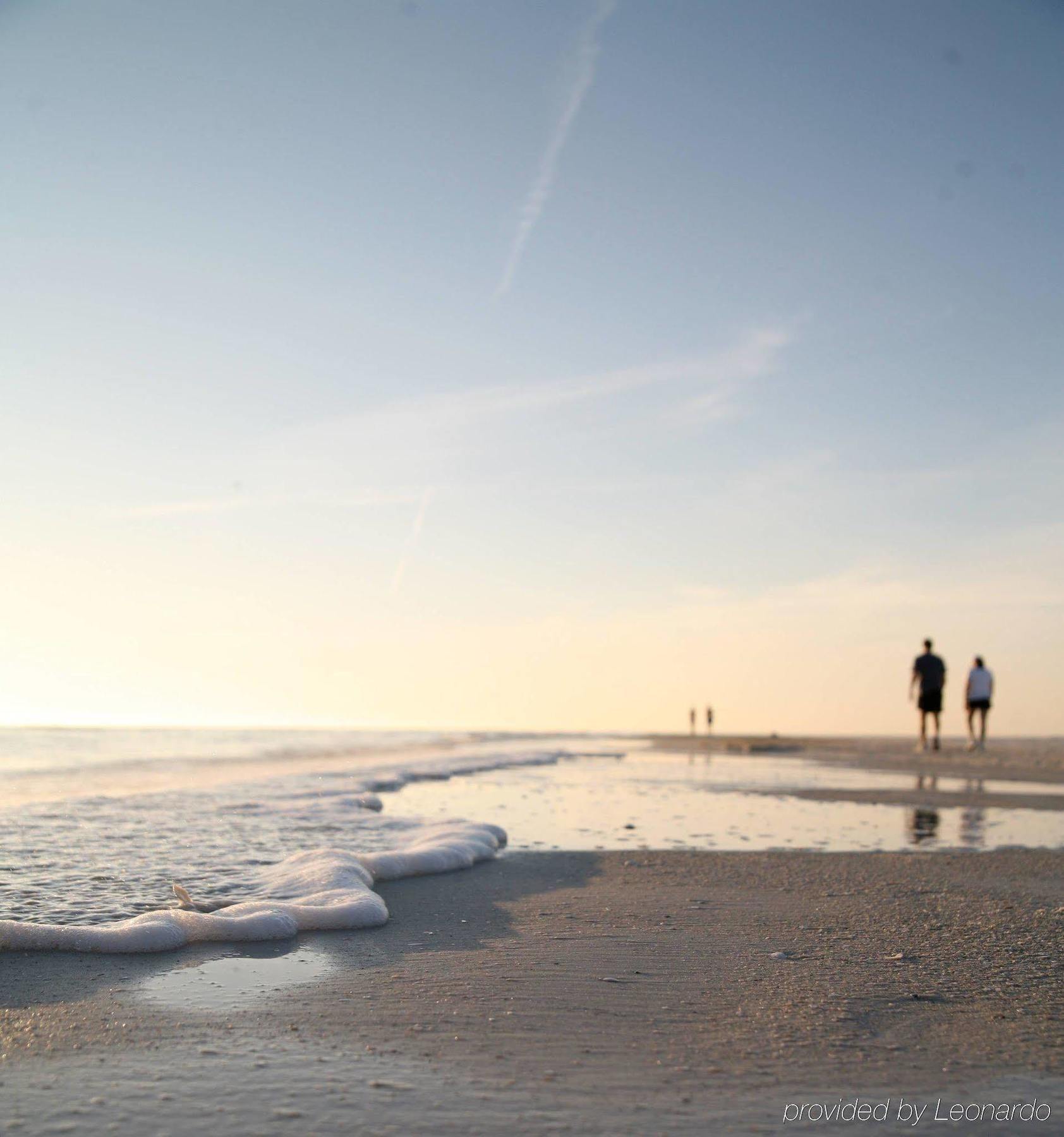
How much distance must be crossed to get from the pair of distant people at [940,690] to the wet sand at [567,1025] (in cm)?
1679

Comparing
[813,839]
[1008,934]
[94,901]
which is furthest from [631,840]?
[94,901]

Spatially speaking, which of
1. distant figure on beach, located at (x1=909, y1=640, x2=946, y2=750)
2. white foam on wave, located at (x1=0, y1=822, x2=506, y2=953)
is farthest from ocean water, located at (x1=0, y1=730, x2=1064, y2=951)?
distant figure on beach, located at (x1=909, y1=640, x2=946, y2=750)

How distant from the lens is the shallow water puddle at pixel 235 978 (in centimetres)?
326

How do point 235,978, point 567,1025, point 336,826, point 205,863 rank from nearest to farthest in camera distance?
1. point 567,1025
2. point 235,978
3. point 205,863
4. point 336,826

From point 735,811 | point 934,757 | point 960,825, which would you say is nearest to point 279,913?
point 735,811

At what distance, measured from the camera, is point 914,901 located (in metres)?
5.06

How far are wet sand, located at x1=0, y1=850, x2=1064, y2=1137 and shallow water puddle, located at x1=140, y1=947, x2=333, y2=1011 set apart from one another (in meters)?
0.04

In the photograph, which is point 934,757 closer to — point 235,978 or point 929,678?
point 929,678

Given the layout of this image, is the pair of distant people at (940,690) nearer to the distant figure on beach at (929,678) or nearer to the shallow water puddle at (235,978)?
the distant figure on beach at (929,678)

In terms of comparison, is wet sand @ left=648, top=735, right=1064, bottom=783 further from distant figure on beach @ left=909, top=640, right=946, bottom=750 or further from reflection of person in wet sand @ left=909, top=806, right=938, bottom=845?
reflection of person in wet sand @ left=909, top=806, right=938, bottom=845

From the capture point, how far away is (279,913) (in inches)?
171

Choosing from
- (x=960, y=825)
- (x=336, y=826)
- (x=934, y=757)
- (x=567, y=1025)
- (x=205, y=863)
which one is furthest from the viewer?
(x=934, y=757)

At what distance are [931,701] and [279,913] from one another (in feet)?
64.3

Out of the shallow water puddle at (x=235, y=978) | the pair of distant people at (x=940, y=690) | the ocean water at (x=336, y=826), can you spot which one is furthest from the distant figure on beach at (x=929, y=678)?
the shallow water puddle at (x=235, y=978)
